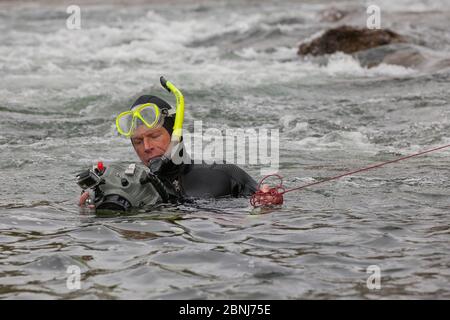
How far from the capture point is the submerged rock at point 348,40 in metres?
16.3

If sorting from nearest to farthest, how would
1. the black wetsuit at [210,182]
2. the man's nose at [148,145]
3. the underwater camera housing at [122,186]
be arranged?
the underwater camera housing at [122,186] → the man's nose at [148,145] → the black wetsuit at [210,182]

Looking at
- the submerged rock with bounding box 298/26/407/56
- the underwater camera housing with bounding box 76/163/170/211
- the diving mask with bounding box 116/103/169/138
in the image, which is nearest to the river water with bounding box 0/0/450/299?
the underwater camera housing with bounding box 76/163/170/211

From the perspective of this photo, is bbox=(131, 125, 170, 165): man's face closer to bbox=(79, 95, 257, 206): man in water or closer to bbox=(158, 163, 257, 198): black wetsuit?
bbox=(79, 95, 257, 206): man in water

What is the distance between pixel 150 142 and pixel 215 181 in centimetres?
65

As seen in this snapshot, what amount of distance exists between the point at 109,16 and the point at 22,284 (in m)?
22.2

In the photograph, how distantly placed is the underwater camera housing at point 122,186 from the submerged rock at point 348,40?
10.3 meters

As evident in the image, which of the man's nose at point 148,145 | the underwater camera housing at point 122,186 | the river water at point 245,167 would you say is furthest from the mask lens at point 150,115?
the river water at point 245,167

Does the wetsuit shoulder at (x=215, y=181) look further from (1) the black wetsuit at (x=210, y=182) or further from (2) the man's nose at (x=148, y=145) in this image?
(2) the man's nose at (x=148, y=145)

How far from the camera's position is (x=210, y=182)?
6.98m

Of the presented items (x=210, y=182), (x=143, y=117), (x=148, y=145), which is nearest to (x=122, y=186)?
(x=148, y=145)

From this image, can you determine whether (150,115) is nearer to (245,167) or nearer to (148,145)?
(148,145)

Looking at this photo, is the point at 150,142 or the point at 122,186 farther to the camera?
the point at 150,142

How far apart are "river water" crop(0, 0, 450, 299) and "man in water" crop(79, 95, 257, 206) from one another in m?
0.18

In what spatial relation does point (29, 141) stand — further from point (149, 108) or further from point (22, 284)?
point (22, 284)
